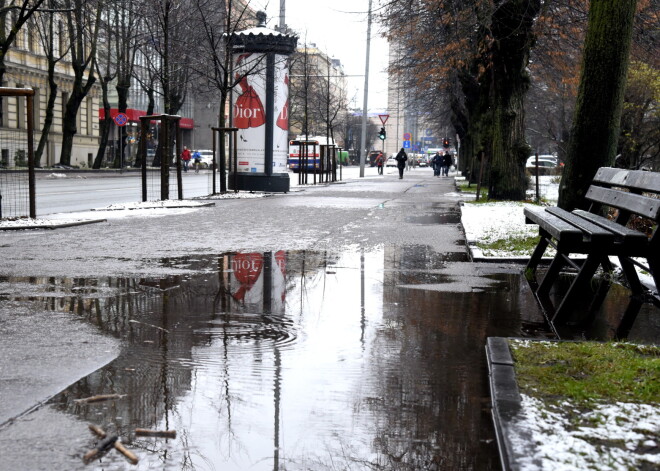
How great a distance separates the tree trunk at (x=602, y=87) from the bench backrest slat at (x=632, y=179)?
155 cm

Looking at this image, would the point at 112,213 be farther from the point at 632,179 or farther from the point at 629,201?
the point at 629,201

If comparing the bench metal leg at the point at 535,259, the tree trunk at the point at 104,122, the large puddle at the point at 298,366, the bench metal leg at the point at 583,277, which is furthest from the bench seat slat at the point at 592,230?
the tree trunk at the point at 104,122

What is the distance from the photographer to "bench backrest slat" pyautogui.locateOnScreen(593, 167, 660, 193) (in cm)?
627

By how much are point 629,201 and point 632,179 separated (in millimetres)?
436

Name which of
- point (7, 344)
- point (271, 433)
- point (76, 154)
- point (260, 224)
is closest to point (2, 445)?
point (271, 433)

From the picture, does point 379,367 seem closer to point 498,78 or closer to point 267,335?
point 267,335

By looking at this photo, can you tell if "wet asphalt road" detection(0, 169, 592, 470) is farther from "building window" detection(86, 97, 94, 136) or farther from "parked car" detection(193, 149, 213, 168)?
"parked car" detection(193, 149, 213, 168)

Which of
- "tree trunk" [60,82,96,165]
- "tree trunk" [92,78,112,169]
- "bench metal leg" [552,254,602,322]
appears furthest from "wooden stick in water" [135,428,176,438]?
"tree trunk" [92,78,112,169]

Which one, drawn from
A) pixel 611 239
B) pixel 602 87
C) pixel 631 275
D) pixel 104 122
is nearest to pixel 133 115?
pixel 104 122

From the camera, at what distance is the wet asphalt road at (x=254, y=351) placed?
3602mm

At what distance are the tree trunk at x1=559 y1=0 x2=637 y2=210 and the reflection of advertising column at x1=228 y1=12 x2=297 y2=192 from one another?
53.5 feet

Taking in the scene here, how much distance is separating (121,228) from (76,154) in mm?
48480

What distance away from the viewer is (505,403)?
3941 mm

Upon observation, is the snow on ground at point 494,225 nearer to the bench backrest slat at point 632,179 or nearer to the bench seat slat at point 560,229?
the bench backrest slat at point 632,179
